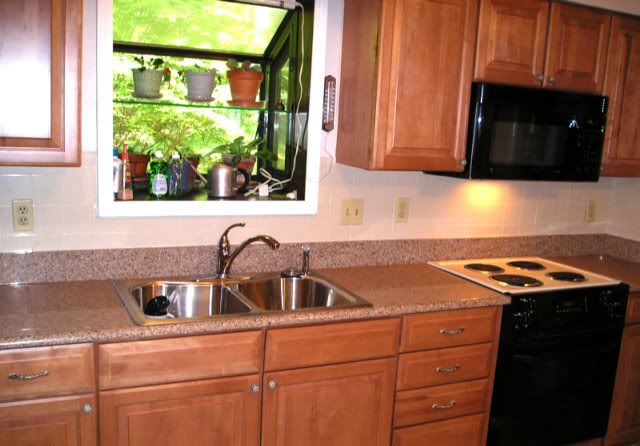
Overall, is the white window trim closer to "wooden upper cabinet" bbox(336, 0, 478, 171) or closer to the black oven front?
"wooden upper cabinet" bbox(336, 0, 478, 171)

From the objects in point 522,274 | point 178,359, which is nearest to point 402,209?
point 522,274

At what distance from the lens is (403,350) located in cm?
222

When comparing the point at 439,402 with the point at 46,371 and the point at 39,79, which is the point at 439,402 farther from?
the point at 39,79

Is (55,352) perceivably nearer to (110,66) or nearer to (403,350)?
(110,66)

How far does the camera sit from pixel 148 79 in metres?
2.35

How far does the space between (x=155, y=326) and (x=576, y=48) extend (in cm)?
212

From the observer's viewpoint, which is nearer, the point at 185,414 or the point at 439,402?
the point at 185,414

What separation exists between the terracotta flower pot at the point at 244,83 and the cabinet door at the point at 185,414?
3.92ft

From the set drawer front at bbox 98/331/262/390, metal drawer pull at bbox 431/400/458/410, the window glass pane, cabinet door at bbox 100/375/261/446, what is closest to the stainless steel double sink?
drawer front at bbox 98/331/262/390

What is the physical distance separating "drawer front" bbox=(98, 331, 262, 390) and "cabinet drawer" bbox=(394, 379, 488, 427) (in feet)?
2.09

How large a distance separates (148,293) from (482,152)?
1461 millimetres

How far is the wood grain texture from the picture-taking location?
2.30m

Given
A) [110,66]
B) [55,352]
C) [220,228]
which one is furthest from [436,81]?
[55,352]

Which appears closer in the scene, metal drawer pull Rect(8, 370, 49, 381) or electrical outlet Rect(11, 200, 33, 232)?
metal drawer pull Rect(8, 370, 49, 381)
